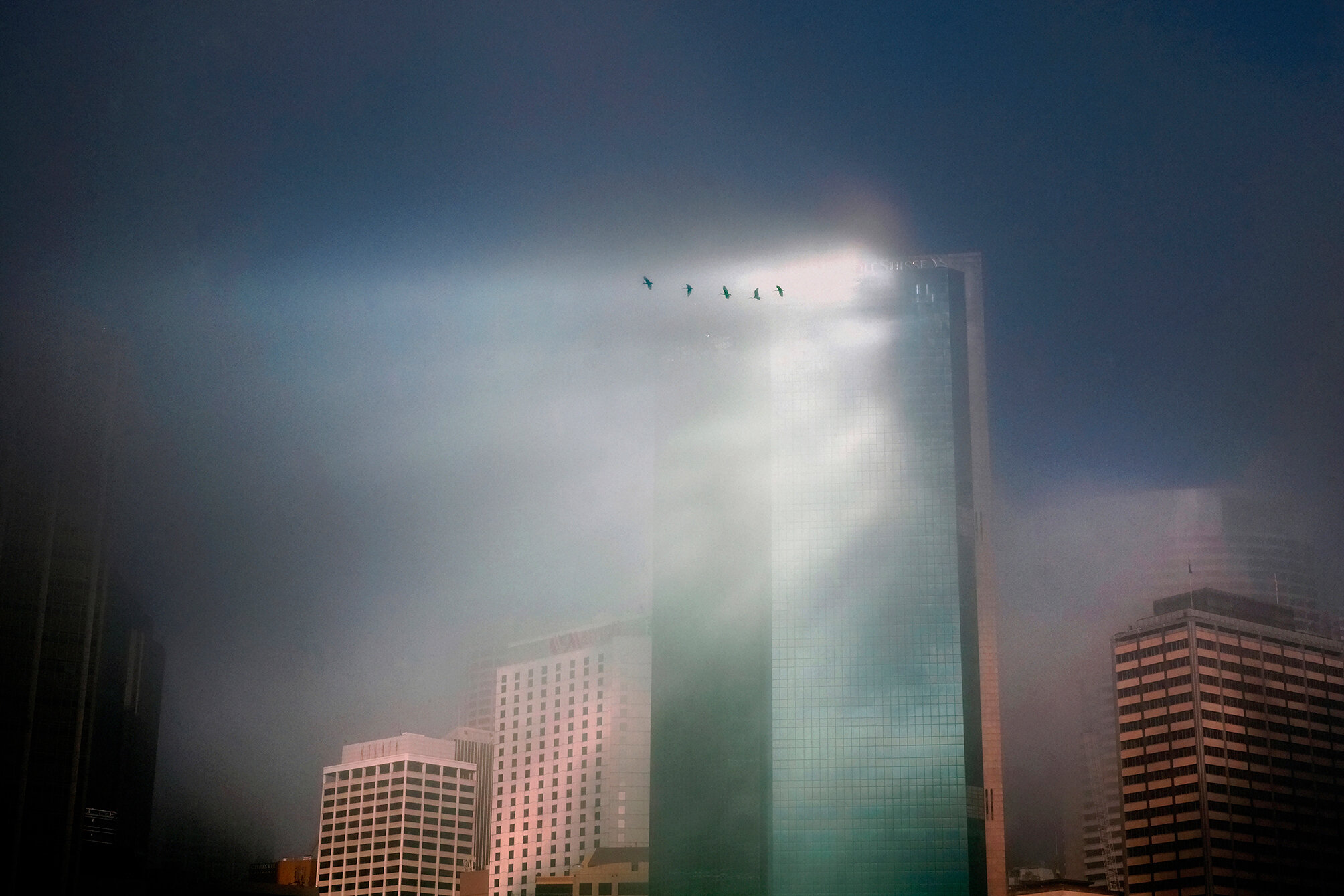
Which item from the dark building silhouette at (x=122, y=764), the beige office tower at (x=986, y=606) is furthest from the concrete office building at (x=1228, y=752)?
the dark building silhouette at (x=122, y=764)

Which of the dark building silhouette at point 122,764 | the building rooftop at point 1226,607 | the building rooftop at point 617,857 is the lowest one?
the building rooftop at point 617,857

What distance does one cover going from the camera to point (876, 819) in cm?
2352

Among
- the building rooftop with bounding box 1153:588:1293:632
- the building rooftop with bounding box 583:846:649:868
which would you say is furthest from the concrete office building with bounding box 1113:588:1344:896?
the building rooftop with bounding box 583:846:649:868

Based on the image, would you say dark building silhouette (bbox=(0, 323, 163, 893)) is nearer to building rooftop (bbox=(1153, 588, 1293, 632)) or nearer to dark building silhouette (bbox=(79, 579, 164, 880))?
dark building silhouette (bbox=(79, 579, 164, 880))

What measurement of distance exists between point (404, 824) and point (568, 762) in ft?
21.5

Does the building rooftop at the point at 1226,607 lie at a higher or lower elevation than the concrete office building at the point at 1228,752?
higher

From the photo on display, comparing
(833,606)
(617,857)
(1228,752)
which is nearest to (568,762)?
(617,857)

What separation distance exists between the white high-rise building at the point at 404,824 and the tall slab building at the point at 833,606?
25.2 feet

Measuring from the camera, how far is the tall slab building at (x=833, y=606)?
23531 mm

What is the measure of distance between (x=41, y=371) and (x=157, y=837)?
10894 mm

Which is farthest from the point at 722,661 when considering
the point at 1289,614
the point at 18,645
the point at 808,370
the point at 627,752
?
the point at 1289,614

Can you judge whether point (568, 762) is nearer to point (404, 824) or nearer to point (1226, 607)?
point (404, 824)

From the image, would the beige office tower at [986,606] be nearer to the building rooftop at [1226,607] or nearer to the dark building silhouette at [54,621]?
the building rooftop at [1226,607]

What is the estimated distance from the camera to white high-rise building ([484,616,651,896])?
27.2 meters
